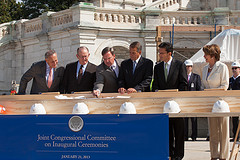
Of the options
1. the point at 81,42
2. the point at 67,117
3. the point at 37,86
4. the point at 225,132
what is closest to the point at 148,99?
the point at 67,117

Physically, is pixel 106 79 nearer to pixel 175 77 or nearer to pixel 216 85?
pixel 175 77

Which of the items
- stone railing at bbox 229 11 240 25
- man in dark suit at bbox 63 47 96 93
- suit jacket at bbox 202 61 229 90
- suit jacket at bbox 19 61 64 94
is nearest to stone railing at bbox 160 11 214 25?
stone railing at bbox 229 11 240 25

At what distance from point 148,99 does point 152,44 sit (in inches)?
534

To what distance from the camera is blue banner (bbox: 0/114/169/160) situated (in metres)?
5.02

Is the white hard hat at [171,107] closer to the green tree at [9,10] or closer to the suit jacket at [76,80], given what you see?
the suit jacket at [76,80]

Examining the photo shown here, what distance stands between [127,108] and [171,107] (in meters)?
0.56

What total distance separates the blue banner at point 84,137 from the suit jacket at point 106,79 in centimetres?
182

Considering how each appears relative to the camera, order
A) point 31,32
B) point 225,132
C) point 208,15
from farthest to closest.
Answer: point 31,32, point 208,15, point 225,132

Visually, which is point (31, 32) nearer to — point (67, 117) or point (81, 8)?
point (81, 8)

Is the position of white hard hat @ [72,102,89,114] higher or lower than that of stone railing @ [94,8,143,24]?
lower

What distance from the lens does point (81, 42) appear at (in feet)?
58.5

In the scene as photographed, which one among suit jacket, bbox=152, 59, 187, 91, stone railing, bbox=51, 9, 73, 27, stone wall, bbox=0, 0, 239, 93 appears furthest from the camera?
stone railing, bbox=51, 9, 73, 27

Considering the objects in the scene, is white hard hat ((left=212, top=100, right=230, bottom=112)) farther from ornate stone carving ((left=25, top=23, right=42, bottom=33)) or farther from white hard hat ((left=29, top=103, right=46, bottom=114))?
ornate stone carving ((left=25, top=23, right=42, bottom=33))

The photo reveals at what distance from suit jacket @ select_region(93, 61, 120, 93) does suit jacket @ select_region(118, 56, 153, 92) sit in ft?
0.60
